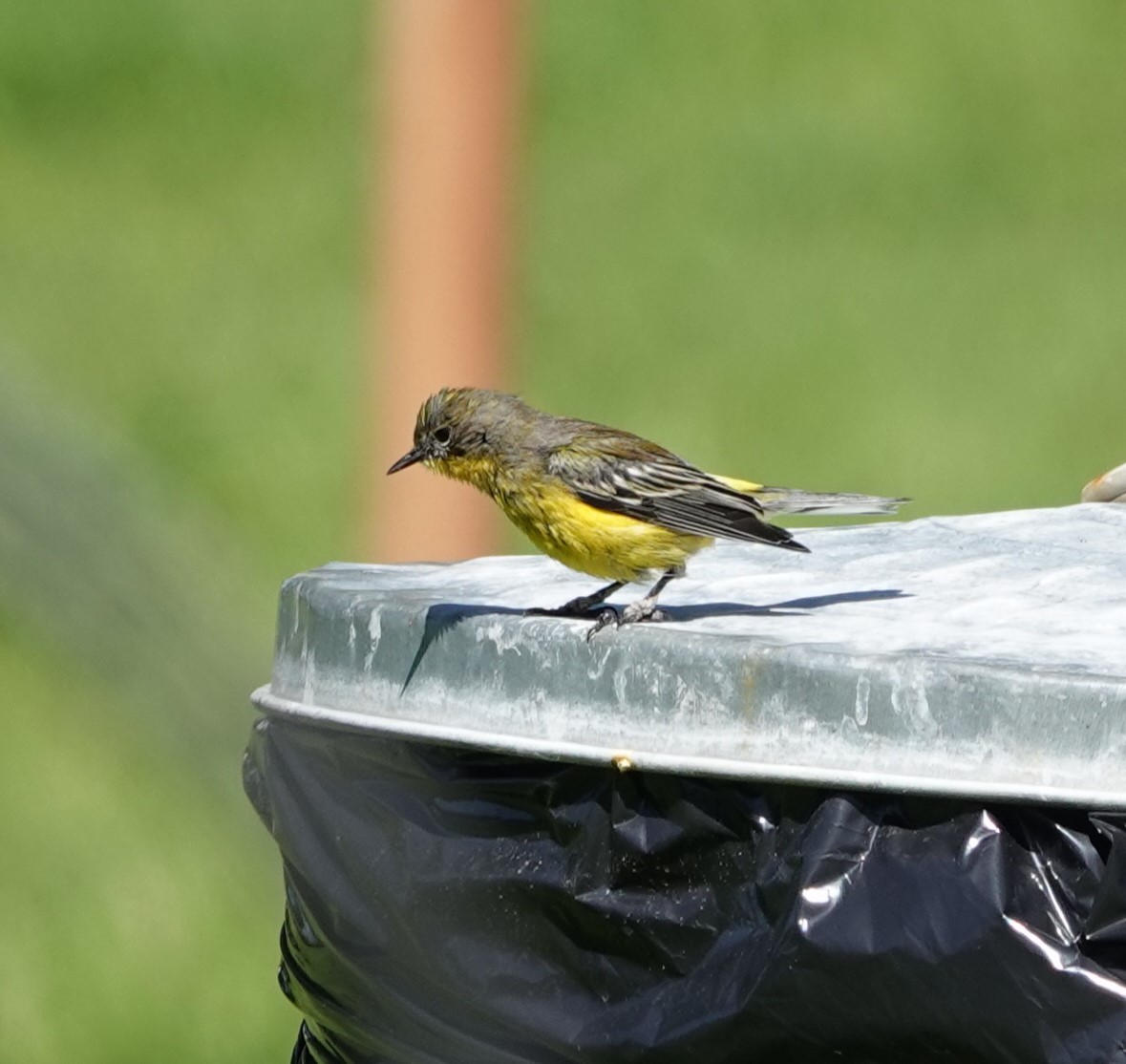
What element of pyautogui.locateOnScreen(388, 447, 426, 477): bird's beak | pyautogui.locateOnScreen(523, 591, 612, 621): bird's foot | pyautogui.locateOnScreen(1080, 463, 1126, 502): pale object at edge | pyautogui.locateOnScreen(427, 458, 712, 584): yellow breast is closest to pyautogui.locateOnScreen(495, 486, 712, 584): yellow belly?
pyautogui.locateOnScreen(427, 458, 712, 584): yellow breast

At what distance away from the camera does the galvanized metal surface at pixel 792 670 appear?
2.44m

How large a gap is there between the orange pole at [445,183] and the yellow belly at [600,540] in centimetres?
100

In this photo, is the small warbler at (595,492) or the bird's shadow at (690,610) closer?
the bird's shadow at (690,610)

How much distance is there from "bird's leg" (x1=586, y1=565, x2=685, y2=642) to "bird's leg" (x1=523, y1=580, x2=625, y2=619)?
0.08 feet

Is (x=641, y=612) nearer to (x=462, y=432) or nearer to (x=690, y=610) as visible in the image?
(x=690, y=610)

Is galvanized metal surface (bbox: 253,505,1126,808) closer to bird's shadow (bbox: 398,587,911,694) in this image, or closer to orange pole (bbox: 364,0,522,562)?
bird's shadow (bbox: 398,587,911,694)

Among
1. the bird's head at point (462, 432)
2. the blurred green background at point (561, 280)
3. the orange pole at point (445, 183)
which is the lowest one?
the blurred green background at point (561, 280)

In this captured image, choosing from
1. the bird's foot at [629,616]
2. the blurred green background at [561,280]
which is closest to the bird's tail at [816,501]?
the bird's foot at [629,616]

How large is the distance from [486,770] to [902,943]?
677 millimetres

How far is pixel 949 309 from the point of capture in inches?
515

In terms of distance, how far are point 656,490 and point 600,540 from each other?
217mm

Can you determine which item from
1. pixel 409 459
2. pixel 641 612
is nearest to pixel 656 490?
pixel 409 459

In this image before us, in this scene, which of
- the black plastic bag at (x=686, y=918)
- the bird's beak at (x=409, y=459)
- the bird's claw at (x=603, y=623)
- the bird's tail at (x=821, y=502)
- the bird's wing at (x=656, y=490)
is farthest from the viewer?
the bird's tail at (x=821, y=502)

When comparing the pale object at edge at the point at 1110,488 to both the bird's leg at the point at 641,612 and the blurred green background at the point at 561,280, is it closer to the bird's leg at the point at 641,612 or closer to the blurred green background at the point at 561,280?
the bird's leg at the point at 641,612
